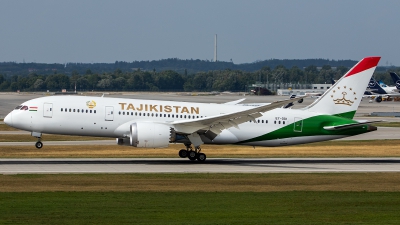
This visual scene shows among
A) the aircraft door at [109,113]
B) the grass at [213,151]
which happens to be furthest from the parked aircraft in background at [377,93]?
the aircraft door at [109,113]

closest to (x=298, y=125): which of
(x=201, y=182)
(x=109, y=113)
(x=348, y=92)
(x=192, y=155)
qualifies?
(x=348, y=92)

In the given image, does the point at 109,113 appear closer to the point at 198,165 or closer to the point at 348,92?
the point at 198,165

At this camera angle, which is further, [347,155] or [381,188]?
[347,155]

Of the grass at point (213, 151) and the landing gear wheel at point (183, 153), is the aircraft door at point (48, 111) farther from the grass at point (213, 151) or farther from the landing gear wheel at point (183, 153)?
the landing gear wheel at point (183, 153)

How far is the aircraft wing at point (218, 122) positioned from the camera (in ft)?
136

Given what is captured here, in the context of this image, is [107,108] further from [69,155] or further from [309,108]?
[309,108]

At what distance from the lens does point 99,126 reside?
42438mm

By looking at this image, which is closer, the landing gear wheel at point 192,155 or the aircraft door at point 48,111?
the aircraft door at point 48,111

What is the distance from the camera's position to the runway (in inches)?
1524

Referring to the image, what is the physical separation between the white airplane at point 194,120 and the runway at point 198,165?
138 centimetres

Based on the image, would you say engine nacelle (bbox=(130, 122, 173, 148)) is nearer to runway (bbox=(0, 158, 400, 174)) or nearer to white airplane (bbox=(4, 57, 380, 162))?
white airplane (bbox=(4, 57, 380, 162))
